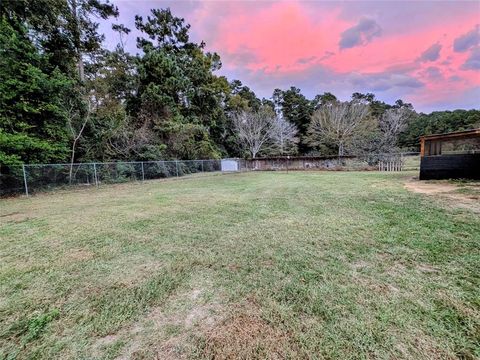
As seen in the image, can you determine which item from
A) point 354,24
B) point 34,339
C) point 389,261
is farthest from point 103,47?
point 389,261

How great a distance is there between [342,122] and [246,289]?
84.2ft

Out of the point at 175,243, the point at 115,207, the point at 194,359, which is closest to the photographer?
the point at 194,359

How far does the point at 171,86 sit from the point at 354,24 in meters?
13.3

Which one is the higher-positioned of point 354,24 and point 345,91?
point 345,91

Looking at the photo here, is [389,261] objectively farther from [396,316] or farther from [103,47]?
[103,47]

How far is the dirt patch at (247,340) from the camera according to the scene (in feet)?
4.55

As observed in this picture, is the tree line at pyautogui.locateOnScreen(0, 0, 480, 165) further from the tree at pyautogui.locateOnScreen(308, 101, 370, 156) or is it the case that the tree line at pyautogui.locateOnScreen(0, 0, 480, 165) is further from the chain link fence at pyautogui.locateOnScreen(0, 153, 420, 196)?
the chain link fence at pyautogui.locateOnScreen(0, 153, 420, 196)

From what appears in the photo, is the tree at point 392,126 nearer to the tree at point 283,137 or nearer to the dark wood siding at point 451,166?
the tree at point 283,137

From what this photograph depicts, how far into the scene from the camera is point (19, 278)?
2430mm

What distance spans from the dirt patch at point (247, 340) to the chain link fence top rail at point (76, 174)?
10349 millimetres

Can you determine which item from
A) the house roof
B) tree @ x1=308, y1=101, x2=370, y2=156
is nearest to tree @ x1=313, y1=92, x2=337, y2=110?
tree @ x1=308, y1=101, x2=370, y2=156

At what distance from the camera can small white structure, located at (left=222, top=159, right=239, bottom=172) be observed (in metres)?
21.1

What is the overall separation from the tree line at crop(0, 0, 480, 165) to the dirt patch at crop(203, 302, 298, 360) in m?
10.6

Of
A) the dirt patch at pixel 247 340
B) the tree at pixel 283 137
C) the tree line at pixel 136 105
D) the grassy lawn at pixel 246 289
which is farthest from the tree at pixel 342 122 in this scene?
the dirt patch at pixel 247 340
